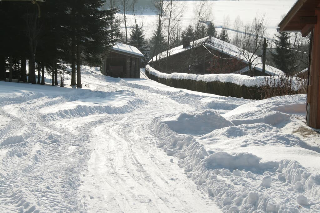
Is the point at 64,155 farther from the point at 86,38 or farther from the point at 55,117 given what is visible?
the point at 86,38

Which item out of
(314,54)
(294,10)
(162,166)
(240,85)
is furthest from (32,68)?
(162,166)

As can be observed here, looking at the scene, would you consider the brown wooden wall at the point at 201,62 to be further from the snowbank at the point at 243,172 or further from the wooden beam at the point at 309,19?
the snowbank at the point at 243,172

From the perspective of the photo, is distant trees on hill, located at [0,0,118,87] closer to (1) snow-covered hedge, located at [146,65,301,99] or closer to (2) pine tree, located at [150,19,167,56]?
(1) snow-covered hedge, located at [146,65,301,99]

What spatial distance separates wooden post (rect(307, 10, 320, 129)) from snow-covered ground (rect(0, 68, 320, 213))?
0.39 meters

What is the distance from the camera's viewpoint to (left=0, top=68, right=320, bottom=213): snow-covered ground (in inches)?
168

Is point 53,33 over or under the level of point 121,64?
over

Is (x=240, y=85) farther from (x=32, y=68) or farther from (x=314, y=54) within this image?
(x=32, y=68)

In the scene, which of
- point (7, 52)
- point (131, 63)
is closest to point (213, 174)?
point (7, 52)

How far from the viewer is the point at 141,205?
4.28m

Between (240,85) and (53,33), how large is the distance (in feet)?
47.6

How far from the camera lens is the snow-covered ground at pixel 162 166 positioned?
14.0ft

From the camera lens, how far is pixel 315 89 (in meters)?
8.98

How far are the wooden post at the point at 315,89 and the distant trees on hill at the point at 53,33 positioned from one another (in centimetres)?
A: 1918

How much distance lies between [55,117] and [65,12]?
667 inches
